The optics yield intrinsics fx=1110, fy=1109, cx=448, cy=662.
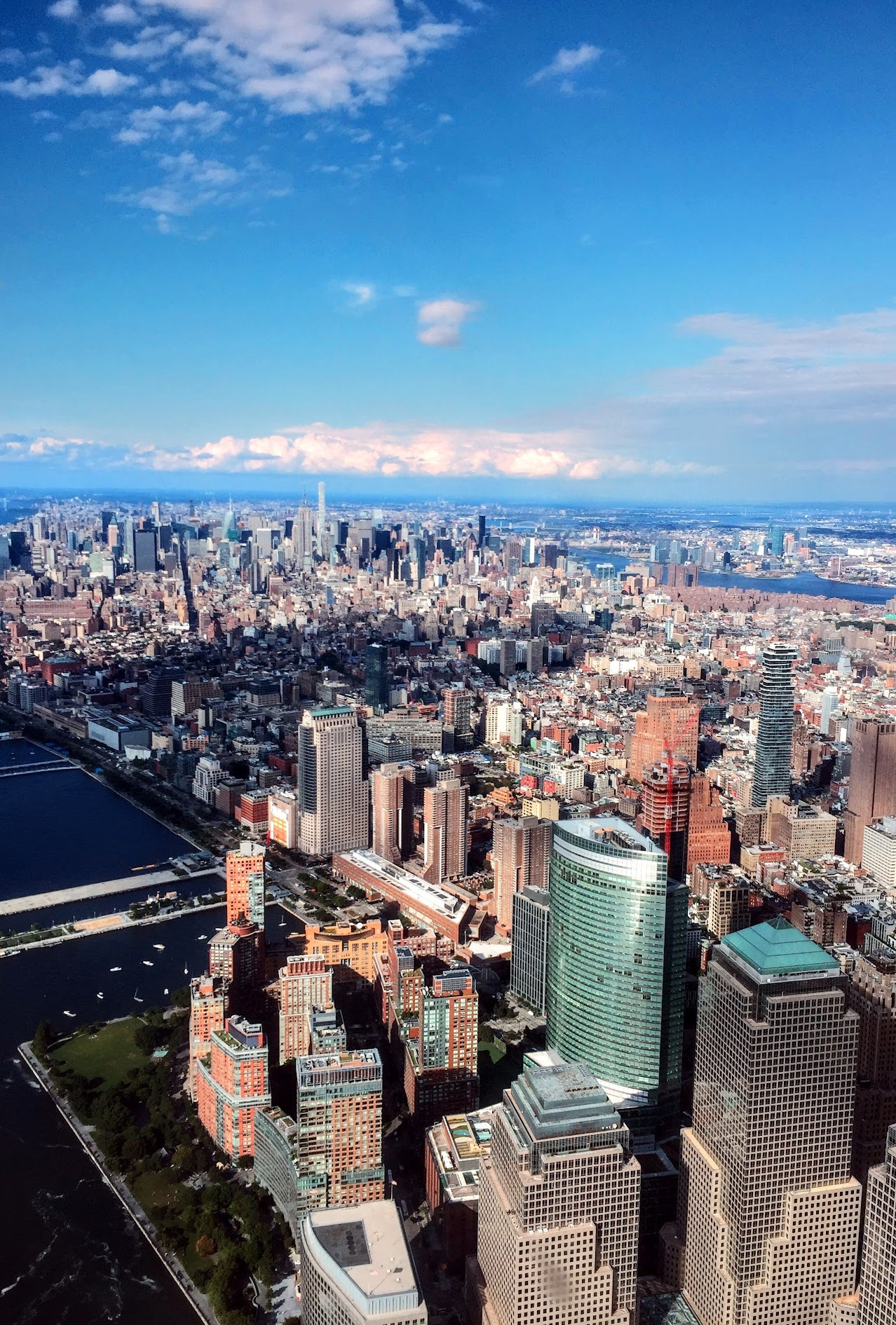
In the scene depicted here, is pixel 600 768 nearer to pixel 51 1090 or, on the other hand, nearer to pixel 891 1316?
pixel 51 1090

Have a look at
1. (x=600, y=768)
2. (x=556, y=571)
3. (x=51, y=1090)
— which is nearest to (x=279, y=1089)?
(x=51, y=1090)

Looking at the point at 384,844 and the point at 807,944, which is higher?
the point at 807,944

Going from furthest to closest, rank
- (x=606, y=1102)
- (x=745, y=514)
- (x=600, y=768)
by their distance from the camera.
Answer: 1. (x=745, y=514)
2. (x=600, y=768)
3. (x=606, y=1102)

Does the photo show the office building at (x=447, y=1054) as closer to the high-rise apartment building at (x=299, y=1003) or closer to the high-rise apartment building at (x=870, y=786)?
the high-rise apartment building at (x=299, y=1003)

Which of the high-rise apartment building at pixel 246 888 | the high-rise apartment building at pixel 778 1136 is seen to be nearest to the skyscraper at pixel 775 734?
the high-rise apartment building at pixel 246 888

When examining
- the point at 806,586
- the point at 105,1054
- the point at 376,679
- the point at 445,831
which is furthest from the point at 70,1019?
the point at 806,586

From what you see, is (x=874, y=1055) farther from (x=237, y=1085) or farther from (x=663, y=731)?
(x=663, y=731)

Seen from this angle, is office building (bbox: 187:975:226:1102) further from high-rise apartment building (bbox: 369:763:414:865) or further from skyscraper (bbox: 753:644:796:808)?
skyscraper (bbox: 753:644:796:808)
